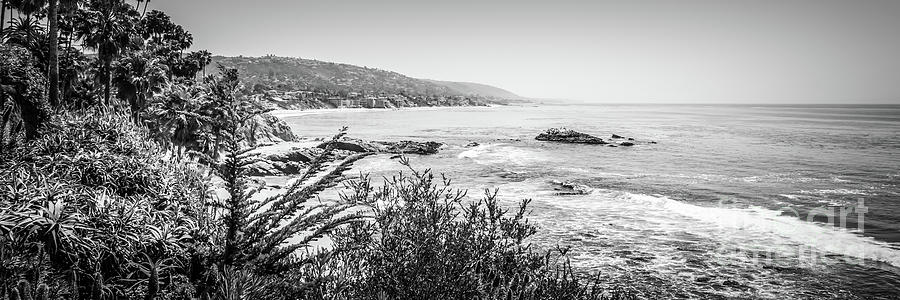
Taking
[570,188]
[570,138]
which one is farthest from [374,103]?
[570,188]

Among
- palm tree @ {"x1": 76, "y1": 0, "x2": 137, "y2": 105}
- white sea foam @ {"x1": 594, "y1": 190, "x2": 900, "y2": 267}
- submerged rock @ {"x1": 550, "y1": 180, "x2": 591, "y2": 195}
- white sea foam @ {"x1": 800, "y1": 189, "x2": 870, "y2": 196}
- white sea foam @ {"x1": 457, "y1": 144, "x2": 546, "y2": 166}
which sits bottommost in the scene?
white sea foam @ {"x1": 594, "y1": 190, "x2": 900, "y2": 267}

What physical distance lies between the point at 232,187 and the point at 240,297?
97 centimetres

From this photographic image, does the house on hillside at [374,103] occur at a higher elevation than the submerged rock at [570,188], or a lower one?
higher

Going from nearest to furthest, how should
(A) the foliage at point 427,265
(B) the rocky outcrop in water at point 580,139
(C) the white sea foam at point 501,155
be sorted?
(A) the foliage at point 427,265 < (C) the white sea foam at point 501,155 < (B) the rocky outcrop in water at point 580,139

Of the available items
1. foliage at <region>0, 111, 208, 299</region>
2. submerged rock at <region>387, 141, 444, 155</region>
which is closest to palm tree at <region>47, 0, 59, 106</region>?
foliage at <region>0, 111, 208, 299</region>

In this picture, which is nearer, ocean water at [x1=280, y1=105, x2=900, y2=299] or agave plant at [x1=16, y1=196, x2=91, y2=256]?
agave plant at [x1=16, y1=196, x2=91, y2=256]

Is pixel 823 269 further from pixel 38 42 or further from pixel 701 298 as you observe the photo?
pixel 38 42

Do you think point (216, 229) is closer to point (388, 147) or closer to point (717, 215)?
point (717, 215)

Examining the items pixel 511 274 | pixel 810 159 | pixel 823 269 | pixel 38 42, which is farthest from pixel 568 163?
pixel 38 42

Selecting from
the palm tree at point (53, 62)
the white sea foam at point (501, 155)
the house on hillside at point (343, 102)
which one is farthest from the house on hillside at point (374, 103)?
the palm tree at point (53, 62)

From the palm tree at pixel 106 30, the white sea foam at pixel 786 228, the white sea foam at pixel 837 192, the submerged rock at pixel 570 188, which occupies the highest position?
the palm tree at pixel 106 30

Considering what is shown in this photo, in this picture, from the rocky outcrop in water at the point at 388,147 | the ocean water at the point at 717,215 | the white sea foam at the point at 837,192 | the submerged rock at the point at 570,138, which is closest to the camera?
the ocean water at the point at 717,215

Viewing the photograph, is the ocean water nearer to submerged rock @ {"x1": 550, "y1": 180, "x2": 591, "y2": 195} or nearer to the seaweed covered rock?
submerged rock @ {"x1": 550, "y1": 180, "x2": 591, "y2": 195}

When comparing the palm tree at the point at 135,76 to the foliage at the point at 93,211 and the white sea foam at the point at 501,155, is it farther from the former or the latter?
the foliage at the point at 93,211
